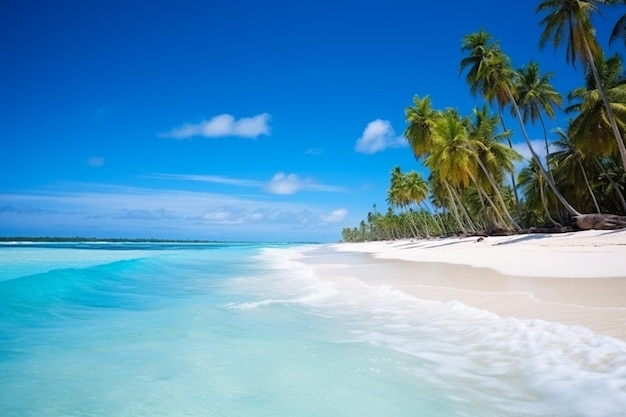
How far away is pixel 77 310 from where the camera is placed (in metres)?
8.62

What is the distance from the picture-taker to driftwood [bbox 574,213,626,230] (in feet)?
68.2

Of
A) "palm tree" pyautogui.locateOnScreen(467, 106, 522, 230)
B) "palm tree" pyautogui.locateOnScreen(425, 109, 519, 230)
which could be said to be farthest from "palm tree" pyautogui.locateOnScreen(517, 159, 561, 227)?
"palm tree" pyautogui.locateOnScreen(425, 109, 519, 230)

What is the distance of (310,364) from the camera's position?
431 centimetres

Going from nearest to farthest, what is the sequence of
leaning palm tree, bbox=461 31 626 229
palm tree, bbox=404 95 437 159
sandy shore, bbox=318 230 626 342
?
sandy shore, bbox=318 230 626 342
leaning palm tree, bbox=461 31 626 229
palm tree, bbox=404 95 437 159

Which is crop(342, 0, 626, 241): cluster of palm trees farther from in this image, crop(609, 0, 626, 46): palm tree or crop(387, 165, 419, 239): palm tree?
crop(387, 165, 419, 239): palm tree

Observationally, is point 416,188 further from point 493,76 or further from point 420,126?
point 493,76

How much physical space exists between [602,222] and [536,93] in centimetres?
1164

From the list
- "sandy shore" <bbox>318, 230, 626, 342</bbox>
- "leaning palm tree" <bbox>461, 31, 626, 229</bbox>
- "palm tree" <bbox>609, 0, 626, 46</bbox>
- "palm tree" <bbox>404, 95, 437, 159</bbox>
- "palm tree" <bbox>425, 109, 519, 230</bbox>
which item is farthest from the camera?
"palm tree" <bbox>404, 95, 437, 159</bbox>

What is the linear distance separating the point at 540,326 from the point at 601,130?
2443 centimetres

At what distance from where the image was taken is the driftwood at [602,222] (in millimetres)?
20797

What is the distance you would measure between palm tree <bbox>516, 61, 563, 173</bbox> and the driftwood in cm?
989

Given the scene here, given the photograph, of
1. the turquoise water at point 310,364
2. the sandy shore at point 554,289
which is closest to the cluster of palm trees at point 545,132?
the sandy shore at point 554,289

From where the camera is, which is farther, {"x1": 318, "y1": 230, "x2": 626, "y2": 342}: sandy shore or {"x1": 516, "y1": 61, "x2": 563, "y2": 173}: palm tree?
{"x1": 516, "y1": 61, "x2": 563, "y2": 173}: palm tree

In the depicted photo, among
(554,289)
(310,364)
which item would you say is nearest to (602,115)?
(554,289)
